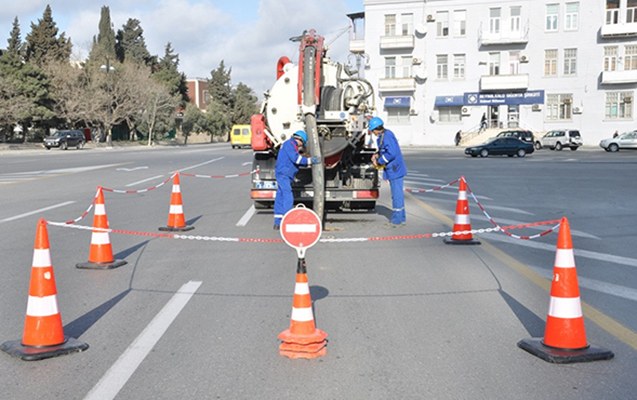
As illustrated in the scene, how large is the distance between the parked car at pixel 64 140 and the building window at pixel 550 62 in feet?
139

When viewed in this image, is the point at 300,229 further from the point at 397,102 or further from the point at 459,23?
the point at 459,23

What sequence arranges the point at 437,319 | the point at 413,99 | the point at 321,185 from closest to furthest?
the point at 437,319 → the point at 321,185 → the point at 413,99

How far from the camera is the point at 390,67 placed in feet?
207

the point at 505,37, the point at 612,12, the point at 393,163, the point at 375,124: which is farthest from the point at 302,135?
the point at 612,12

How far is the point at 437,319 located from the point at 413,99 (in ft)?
188

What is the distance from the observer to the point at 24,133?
63219 mm

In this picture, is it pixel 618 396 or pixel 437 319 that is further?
pixel 437 319

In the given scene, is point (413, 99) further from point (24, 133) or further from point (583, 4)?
point (24, 133)

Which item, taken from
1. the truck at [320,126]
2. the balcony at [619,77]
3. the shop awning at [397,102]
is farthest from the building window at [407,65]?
the truck at [320,126]

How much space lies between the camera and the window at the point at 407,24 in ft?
204

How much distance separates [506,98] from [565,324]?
5718 cm

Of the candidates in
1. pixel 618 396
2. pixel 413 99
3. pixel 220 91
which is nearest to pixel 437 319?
pixel 618 396

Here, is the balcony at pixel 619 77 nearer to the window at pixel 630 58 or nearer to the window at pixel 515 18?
the window at pixel 630 58

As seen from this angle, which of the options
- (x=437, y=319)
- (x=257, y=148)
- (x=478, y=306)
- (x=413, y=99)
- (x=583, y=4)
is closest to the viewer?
(x=437, y=319)
